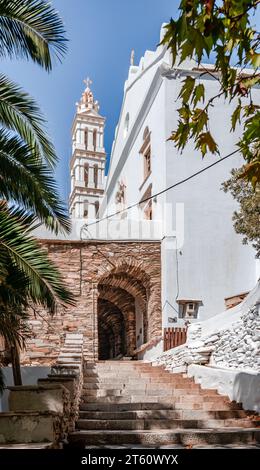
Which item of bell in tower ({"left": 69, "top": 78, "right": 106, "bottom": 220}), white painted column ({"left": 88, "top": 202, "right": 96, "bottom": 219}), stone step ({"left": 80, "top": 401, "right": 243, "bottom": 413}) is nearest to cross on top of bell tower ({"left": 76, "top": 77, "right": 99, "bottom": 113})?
bell in tower ({"left": 69, "top": 78, "right": 106, "bottom": 220})

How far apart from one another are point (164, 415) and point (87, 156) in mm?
35110

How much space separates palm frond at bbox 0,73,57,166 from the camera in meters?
7.57

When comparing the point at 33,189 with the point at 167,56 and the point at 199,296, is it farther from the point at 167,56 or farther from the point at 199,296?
the point at 167,56

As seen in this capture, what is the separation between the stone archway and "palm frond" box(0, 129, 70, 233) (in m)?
9.92

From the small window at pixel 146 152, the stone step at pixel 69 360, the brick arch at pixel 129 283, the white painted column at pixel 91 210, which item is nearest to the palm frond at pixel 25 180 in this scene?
the stone step at pixel 69 360

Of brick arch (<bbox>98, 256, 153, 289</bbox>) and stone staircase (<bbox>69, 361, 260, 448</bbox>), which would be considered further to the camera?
brick arch (<bbox>98, 256, 153, 289</bbox>)

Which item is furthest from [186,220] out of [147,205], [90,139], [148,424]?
[90,139]

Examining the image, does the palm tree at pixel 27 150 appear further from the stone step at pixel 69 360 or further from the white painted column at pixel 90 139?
the white painted column at pixel 90 139

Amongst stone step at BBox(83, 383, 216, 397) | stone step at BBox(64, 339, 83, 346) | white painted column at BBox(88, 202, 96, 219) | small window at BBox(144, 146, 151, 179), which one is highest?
white painted column at BBox(88, 202, 96, 219)

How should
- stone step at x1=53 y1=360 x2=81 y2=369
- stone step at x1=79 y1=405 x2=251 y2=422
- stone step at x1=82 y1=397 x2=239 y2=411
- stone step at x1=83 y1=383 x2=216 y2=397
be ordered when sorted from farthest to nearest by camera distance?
stone step at x1=83 y1=383 x2=216 y2=397 < stone step at x1=53 y1=360 x2=81 y2=369 < stone step at x1=82 y1=397 x2=239 y2=411 < stone step at x1=79 y1=405 x2=251 y2=422

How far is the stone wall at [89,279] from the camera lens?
662 inches

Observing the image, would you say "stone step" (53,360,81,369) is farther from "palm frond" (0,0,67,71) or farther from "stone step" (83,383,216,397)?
"palm frond" (0,0,67,71)

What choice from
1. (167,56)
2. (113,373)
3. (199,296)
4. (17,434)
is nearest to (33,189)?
(17,434)

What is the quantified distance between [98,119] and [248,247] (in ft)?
89.3
